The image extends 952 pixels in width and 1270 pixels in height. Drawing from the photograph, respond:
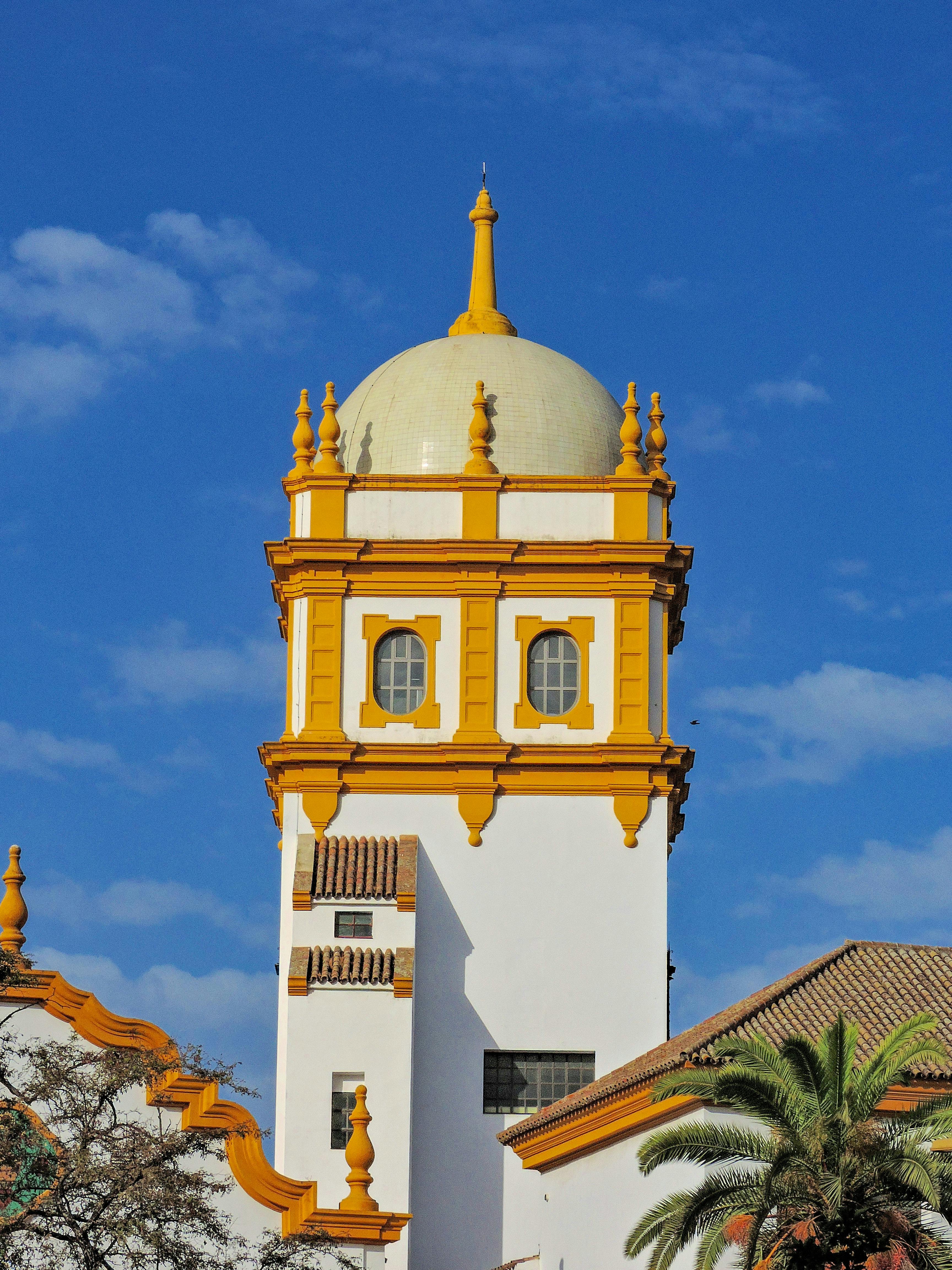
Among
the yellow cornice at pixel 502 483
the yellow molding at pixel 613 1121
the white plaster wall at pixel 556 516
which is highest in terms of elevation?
the yellow cornice at pixel 502 483

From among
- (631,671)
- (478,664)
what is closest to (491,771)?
(478,664)

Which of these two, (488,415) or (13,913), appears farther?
(488,415)

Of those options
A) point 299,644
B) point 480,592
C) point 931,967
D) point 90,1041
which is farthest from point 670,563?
point 90,1041

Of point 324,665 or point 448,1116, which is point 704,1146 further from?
point 324,665

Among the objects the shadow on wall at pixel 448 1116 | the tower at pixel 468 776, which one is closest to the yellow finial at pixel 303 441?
the tower at pixel 468 776

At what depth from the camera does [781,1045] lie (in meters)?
30.6

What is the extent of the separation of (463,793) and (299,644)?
3.94 meters

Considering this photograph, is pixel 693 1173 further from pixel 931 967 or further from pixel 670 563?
pixel 670 563

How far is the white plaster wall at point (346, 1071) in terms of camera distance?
38.5 meters

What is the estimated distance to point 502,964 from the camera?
41625 mm

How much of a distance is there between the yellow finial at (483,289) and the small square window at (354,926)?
12603 mm

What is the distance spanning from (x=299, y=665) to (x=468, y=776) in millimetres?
3574

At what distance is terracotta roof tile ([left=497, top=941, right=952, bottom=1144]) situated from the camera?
34.3 metres

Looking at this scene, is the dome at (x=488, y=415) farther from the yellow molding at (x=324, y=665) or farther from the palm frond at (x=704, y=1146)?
the palm frond at (x=704, y=1146)
